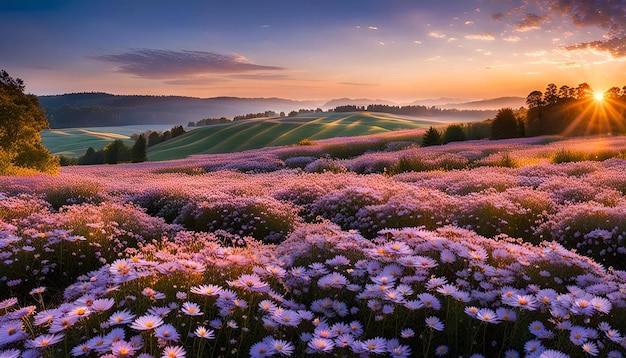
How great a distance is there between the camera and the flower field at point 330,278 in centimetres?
302

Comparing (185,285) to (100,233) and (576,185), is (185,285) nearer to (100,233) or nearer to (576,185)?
(100,233)

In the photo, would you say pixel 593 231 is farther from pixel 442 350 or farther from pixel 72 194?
pixel 72 194

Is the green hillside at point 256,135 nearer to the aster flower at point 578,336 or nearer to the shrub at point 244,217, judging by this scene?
the shrub at point 244,217

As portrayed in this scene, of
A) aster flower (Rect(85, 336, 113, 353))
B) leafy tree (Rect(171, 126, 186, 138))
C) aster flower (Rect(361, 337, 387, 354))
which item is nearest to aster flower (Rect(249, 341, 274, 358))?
aster flower (Rect(361, 337, 387, 354))

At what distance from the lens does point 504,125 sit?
40750 millimetres

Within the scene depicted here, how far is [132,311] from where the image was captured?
3.44 m

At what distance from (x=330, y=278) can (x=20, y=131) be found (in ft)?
60.2

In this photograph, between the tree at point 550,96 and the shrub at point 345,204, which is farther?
the tree at point 550,96

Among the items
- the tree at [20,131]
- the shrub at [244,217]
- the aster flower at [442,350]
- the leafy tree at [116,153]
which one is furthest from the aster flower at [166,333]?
the leafy tree at [116,153]

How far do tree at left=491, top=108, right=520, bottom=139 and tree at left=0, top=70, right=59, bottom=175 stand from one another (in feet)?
117

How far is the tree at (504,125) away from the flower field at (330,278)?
31405mm

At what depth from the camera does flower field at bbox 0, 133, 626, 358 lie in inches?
119

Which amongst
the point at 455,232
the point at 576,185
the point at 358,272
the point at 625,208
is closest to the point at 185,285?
the point at 358,272

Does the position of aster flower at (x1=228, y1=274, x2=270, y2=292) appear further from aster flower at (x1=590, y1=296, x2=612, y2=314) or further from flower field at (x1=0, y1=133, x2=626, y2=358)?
aster flower at (x1=590, y1=296, x2=612, y2=314)
